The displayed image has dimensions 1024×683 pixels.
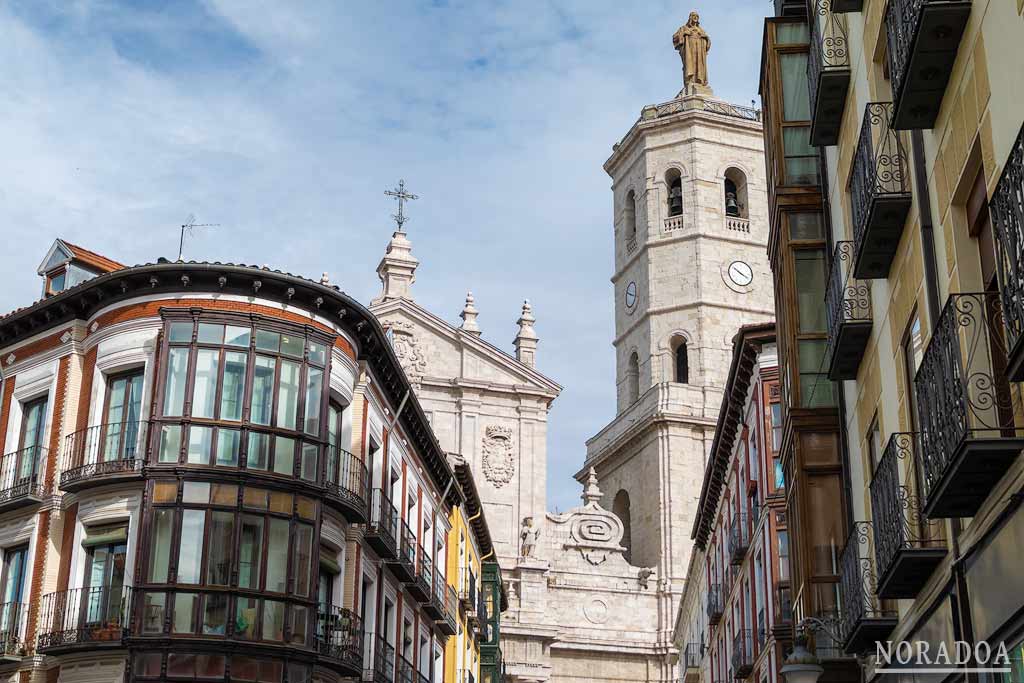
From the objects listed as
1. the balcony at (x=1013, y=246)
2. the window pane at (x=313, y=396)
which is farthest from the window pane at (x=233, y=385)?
the balcony at (x=1013, y=246)

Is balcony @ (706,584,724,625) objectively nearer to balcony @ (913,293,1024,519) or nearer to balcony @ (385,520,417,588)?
balcony @ (385,520,417,588)

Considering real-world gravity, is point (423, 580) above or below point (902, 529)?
above

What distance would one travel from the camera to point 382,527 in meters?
28.6

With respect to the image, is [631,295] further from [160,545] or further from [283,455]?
[160,545]

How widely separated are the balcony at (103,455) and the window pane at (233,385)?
1346 millimetres

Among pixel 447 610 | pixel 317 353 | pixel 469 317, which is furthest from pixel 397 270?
pixel 317 353

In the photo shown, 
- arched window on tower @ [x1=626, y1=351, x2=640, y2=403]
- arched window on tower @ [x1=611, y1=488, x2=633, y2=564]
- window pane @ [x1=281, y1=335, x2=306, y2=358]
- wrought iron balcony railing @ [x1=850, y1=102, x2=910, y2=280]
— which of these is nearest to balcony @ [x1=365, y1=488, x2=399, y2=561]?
window pane @ [x1=281, y1=335, x2=306, y2=358]

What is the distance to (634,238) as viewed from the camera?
74.0m

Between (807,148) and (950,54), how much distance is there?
9.57 meters

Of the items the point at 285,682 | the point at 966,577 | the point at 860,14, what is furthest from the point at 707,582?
the point at 966,577

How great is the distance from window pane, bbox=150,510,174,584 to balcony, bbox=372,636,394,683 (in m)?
5.71

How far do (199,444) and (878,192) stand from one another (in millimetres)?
14197

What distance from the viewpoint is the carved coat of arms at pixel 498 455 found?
62.1 meters

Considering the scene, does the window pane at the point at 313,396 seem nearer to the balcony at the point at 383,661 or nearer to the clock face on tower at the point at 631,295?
the balcony at the point at 383,661
